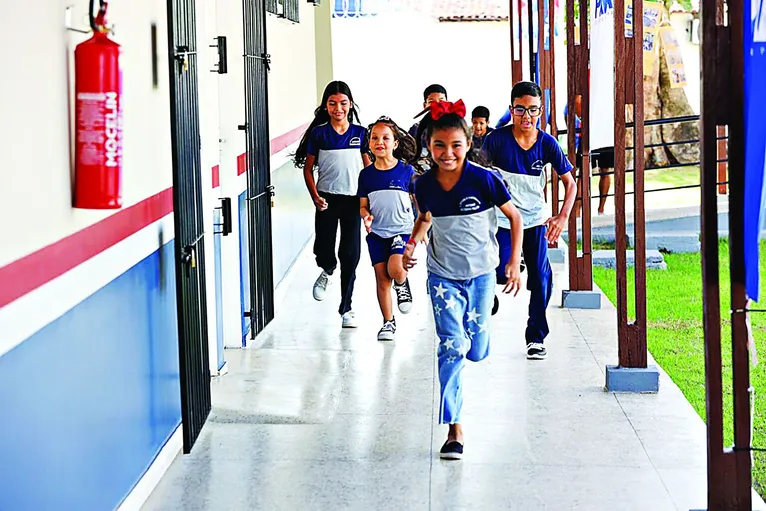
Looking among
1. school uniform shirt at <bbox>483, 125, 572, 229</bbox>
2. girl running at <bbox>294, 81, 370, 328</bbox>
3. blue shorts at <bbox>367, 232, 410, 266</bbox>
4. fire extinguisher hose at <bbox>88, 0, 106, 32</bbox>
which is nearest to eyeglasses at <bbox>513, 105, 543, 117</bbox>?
school uniform shirt at <bbox>483, 125, 572, 229</bbox>

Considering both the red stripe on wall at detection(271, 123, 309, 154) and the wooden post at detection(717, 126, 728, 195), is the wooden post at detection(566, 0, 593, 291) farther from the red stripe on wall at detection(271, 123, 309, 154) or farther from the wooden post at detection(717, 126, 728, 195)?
the wooden post at detection(717, 126, 728, 195)

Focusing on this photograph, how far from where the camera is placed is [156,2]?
502 cm

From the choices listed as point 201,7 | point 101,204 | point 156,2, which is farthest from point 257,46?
point 101,204

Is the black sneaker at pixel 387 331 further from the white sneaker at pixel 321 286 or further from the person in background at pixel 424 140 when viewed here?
the person in background at pixel 424 140

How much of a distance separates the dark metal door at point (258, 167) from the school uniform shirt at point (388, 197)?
808mm

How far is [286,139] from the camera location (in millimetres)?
10406

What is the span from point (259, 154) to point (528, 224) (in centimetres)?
195

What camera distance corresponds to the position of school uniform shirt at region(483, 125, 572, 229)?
22.4 feet

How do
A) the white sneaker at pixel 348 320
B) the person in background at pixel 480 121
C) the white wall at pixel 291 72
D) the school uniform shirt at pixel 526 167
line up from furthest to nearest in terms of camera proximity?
1. the white wall at pixel 291 72
2. the person in background at pixel 480 121
3. the white sneaker at pixel 348 320
4. the school uniform shirt at pixel 526 167

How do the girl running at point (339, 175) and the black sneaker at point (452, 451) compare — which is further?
the girl running at point (339, 175)

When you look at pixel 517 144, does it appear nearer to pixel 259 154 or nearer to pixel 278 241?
pixel 259 154

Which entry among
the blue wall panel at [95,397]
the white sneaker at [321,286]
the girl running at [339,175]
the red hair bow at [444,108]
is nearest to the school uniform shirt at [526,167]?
the red hair bow at [444,108]

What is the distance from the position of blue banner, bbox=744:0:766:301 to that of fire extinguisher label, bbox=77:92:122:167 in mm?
1888

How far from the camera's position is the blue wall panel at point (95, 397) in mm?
3230
